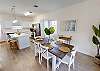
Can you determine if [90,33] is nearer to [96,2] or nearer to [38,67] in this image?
[96,2]

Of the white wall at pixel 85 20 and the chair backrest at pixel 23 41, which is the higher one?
the white wall at pixel 85 20

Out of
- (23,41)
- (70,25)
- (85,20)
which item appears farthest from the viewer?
(23,41)

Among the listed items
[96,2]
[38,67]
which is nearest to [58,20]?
[96,2]

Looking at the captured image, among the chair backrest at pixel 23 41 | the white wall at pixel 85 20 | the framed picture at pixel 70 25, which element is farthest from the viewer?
the chair backrest at pixel 23 41

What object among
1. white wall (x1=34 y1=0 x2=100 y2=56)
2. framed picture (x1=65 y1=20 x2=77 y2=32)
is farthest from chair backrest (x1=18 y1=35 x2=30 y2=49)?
white wall (x1=34 y1=0 x2=100 y2=56)

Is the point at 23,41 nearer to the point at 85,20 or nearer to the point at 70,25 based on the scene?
the point at 70,25

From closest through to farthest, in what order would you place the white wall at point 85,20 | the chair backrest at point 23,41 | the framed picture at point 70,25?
1. the white wall at point 85,20
2. the framed picture at point 70,25
3. the chair backrest at point 23,41

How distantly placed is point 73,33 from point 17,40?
3.55 meters

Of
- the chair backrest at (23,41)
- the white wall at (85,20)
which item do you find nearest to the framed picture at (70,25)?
the white wall at (85,20)

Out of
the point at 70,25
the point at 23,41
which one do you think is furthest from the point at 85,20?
the point at 23,41

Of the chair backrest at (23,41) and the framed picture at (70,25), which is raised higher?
the framed picture at (70,25)

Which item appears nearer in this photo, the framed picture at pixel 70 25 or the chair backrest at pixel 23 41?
the framed picture at pixel 70 25

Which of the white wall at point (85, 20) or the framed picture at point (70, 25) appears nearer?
the white wall at point (85, 20)

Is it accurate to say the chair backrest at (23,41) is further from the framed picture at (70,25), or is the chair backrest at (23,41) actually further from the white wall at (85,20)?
the white wall at (85,20)
